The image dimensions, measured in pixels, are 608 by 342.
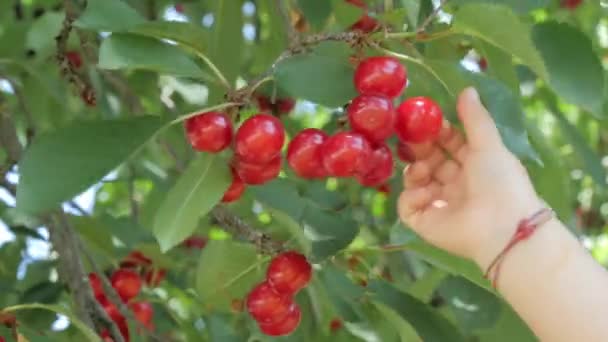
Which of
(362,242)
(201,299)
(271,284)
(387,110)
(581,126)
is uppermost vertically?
(387,110)

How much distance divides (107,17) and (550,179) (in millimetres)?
741

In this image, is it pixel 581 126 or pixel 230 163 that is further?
pixel 581 126

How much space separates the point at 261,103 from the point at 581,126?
161 centimetres

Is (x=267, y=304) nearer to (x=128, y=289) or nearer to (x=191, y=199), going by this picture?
(x=191, y=199)

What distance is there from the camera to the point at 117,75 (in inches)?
86.6

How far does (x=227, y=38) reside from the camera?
1511 mm

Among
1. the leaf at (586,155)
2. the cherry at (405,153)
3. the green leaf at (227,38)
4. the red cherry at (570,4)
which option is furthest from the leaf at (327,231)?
the red cherry at (570,4)

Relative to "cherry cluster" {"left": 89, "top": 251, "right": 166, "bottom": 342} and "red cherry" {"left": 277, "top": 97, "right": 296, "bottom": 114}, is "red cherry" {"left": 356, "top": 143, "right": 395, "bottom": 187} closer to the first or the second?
"cherry cluster" {"left": 89, "top": 251, "right": 166, "bottom": 342}

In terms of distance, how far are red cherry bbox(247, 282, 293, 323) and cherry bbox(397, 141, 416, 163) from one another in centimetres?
23

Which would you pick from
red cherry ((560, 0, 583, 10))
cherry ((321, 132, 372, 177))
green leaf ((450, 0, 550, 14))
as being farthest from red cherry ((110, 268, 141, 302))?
red cherry ((560, 0, 583, 10))

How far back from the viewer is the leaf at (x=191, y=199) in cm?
127

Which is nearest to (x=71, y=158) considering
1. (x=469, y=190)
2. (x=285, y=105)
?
(x=469, y=190)

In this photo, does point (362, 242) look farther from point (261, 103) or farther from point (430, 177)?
point (430, 177)

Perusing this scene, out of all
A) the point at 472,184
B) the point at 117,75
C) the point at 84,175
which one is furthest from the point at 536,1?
the point at 117,75
